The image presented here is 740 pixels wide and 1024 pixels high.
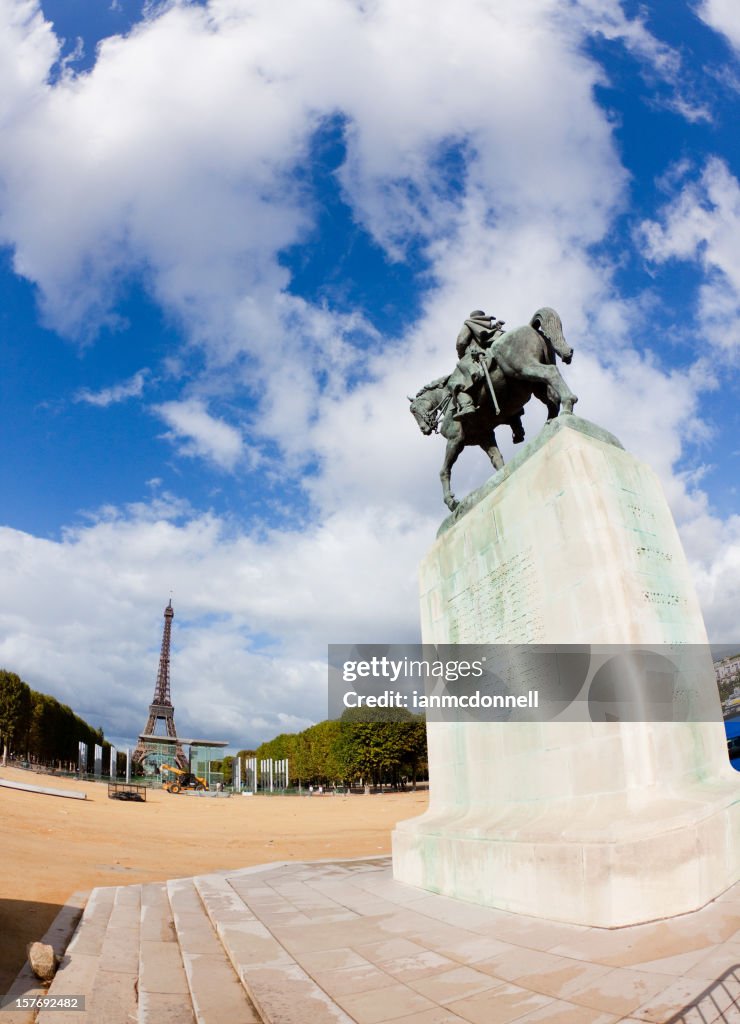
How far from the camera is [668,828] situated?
5422 millimetres

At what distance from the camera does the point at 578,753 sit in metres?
6.71

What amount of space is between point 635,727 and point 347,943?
3.56 meters

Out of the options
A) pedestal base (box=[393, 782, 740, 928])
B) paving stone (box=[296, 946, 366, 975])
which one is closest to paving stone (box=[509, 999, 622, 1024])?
pedestal base (box=[393, 782, 740, 928])

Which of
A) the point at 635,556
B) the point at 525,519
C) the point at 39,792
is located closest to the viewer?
the point at 635,556

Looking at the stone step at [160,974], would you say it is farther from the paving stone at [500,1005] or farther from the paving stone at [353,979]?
the paving stone at [500,1005]

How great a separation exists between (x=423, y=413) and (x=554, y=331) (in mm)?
3843

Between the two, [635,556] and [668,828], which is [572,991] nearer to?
[668,828]

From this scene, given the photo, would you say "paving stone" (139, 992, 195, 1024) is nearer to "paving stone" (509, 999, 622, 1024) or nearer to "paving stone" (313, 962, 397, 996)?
"paving stone" (313, 962, 397, 996)

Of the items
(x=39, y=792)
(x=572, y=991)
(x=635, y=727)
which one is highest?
(x=635, y=727)

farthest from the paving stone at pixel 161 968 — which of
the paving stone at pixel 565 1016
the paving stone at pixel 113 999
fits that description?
the paving stone at pixel 565 1016

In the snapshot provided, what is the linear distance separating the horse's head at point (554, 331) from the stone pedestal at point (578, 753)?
1.34 metres

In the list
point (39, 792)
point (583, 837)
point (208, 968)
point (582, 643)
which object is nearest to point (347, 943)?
point (208, 968)

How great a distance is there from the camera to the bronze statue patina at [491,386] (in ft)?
29.3

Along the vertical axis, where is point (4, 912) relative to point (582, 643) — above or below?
below
